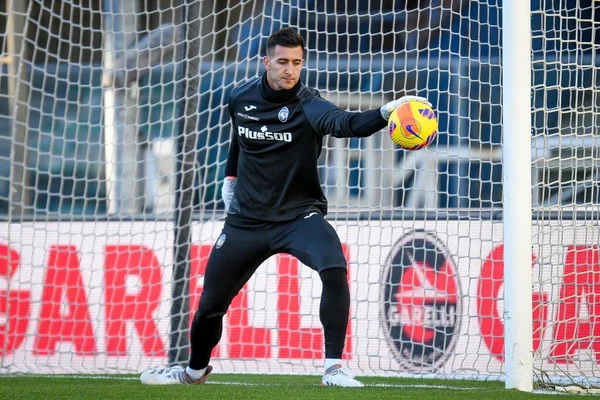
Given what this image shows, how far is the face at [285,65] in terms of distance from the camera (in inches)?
183

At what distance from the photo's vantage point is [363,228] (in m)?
6.80

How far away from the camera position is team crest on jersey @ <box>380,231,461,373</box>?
21.6 ft

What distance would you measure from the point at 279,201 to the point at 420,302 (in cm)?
227

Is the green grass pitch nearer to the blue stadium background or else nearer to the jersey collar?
the jersey collar

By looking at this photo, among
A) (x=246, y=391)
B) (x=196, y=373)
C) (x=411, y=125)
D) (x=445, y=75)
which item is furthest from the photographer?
(x=445, y=75)

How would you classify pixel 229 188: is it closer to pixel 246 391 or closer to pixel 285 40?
pixel 285 40

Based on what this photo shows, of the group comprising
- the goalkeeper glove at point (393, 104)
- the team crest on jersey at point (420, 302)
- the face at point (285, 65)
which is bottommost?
the team crest on jersey at point (420, 302)

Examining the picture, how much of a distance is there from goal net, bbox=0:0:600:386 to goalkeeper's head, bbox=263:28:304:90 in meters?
2.03

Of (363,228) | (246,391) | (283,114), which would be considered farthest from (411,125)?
(363,228)

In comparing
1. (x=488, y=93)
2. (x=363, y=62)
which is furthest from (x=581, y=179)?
(x=363, y=62)

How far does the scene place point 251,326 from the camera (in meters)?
6.88

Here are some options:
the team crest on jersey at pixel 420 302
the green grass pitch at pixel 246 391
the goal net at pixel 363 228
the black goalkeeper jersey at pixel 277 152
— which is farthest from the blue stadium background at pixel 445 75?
the black goalkeeper jersey at pixel 277 152

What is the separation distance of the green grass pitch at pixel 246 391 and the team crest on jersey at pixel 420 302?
79 cm

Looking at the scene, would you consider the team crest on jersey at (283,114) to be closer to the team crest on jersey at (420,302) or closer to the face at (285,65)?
the face at (285,65)
